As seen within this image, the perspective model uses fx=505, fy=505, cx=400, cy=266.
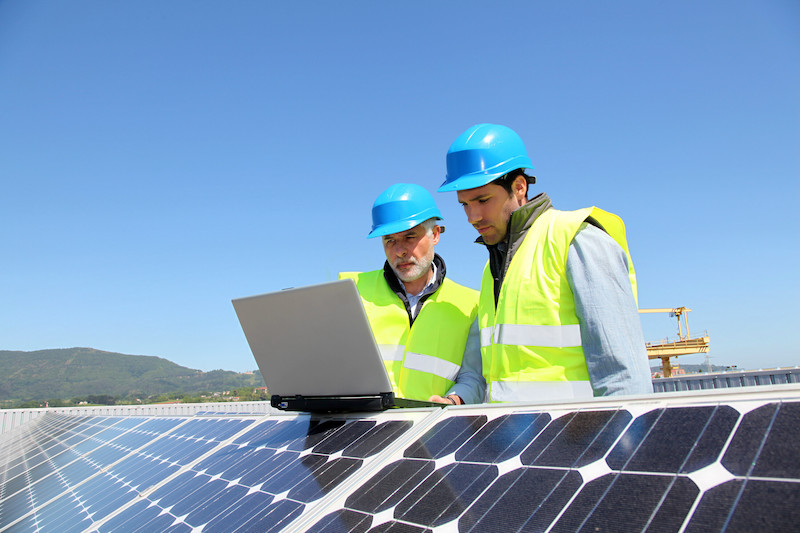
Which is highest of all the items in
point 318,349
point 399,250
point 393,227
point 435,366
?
point 393,227

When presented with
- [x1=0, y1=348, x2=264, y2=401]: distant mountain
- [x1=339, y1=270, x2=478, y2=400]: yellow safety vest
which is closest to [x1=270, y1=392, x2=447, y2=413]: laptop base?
[x1=339, y1=270, x2=478, y2=400]: yellow safety vest

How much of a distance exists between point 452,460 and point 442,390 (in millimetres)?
2483

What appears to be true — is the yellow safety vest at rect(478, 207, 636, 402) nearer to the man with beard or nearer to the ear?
the ear

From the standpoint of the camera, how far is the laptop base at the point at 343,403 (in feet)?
8.20

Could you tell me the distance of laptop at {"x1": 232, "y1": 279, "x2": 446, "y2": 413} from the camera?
2.48 meters

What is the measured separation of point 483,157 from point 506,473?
7.92ft

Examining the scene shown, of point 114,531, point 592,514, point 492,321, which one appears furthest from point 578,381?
point 114,531

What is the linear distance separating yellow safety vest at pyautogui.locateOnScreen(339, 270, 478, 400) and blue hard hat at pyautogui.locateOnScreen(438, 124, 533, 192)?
125cm

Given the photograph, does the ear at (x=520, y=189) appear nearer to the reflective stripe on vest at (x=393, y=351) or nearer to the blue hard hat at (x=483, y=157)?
the blue hard hat at (x=483, y=157)

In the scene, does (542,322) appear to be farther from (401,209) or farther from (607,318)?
(401,209)

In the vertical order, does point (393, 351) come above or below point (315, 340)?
below

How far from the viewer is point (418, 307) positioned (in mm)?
4574

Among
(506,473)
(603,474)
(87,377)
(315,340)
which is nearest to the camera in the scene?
(603,474)

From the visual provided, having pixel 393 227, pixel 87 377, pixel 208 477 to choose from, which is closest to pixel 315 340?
pixel 208 477
